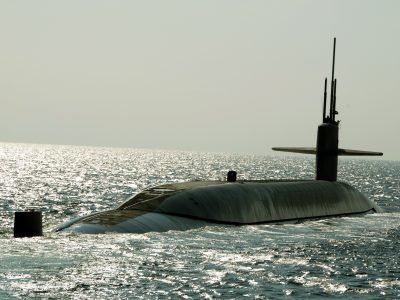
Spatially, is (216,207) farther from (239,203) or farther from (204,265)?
(204,265)

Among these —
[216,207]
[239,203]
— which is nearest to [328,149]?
[239,203]

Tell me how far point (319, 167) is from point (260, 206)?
8356 mm

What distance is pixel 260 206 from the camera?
20.4 meters

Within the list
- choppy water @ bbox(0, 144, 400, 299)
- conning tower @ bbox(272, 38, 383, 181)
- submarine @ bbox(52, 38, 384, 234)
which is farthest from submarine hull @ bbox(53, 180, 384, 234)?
conning tower @ bbox(272, 38, 383, 181)

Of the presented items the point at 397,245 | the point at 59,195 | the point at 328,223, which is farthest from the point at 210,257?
the point at 59,195

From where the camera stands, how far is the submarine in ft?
52.3

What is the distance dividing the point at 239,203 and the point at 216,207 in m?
1.43

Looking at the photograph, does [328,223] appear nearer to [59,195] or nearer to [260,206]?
[260,206]

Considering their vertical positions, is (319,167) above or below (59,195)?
above

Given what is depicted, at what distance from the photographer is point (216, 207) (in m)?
18.6

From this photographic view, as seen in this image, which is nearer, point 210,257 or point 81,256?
point 81,256

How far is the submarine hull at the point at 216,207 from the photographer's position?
15723 mm

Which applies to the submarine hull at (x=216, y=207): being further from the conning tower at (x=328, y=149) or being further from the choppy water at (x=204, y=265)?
the conning tower at (x=328, y=149)

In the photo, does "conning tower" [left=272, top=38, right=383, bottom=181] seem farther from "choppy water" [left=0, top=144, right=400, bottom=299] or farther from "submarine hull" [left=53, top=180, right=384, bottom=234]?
"choppy water" [left=0, top=144, right=400, bottom=299]
